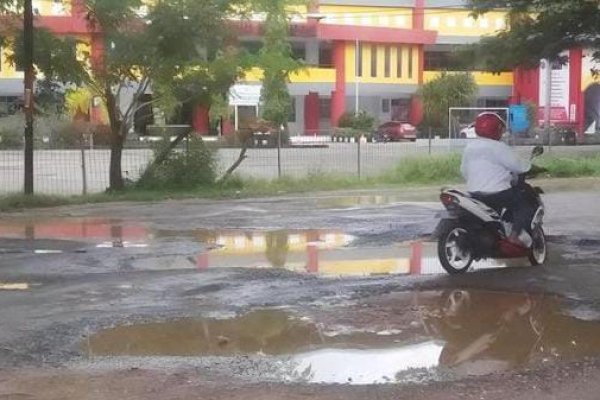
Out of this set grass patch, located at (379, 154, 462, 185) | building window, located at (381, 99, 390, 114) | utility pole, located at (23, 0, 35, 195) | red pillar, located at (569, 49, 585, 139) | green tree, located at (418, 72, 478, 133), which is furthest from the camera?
building window, located at (381, 99, 390, 114)

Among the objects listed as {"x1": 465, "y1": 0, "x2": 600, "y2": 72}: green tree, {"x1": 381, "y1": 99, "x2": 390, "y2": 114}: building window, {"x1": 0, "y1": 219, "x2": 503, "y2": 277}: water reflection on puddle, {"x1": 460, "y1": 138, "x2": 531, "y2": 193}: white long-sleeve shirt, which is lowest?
{"x1": 0, "y1": 219, "x2": 503, "y2": 277}: water reflection on puddle

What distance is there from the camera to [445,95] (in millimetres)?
60469

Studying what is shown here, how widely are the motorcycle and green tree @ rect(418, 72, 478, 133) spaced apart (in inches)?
1999

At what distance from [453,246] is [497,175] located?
941mm

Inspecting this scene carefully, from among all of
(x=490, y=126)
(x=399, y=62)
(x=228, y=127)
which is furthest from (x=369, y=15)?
(x=490, y=126)

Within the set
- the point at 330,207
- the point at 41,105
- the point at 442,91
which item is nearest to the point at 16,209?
the point at 41,105

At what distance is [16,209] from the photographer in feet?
56.4

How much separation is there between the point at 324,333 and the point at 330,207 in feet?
33.9

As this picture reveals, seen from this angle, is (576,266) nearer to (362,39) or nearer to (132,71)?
(132,71)

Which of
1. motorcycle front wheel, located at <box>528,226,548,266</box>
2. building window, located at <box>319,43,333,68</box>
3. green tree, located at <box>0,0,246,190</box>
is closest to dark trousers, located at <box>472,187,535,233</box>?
motorcycle front wheel, located at <box>528,226,548,266</box>

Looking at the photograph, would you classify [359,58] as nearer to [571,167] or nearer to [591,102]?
[591,102]

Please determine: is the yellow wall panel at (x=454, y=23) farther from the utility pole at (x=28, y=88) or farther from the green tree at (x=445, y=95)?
the utility pole at (x=28, y=88)

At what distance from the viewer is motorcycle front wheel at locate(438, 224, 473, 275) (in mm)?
9250

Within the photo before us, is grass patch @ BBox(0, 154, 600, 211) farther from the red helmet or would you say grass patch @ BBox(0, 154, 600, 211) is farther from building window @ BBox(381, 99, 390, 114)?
building window @ BBox(381, 99, 390, 114)
